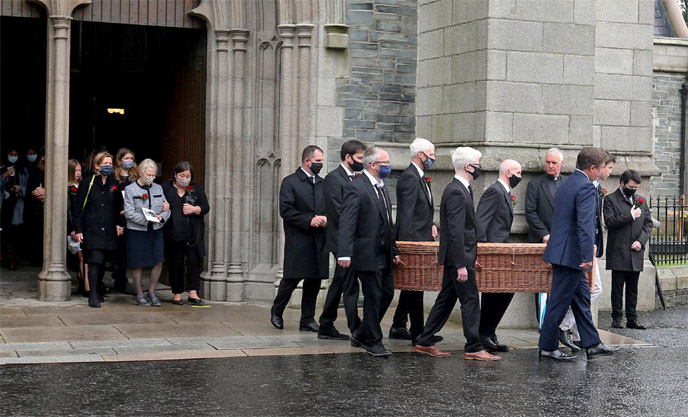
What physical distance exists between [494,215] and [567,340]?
1.36 metres

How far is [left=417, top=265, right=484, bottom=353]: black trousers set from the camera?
9812mm

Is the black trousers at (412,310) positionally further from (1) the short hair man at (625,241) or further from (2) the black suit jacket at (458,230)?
(1) the short hair man at (625,241)

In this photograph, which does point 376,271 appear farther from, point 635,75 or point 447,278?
point 635,75

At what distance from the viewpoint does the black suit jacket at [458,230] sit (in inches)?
381

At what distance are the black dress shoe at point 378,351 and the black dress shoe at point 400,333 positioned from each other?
998 mm

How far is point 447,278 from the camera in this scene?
10000 mm

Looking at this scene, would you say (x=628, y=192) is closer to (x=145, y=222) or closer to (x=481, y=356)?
(x=481, y=356)

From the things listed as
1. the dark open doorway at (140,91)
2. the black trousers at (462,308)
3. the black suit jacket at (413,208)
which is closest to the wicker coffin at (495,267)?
the black trousers at (462,308)

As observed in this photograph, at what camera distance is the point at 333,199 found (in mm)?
10633

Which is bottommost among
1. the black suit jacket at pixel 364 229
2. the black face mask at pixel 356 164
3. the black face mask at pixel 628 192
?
the black suit jacket at pixel 364 229

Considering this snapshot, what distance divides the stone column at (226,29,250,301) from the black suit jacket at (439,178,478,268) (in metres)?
4.29

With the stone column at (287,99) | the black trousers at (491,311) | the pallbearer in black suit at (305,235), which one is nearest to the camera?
the black trousers at (491,311)

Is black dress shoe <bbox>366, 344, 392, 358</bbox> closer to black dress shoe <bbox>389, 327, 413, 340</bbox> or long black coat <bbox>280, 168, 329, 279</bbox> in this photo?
black dress shoe <bbox>389, 327, 413, 340</bbox>

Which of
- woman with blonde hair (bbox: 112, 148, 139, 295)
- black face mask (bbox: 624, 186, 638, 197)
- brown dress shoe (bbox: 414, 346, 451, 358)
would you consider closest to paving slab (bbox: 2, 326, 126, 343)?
woman with blonde hair (bbox: 112, 148, 139, 295)
